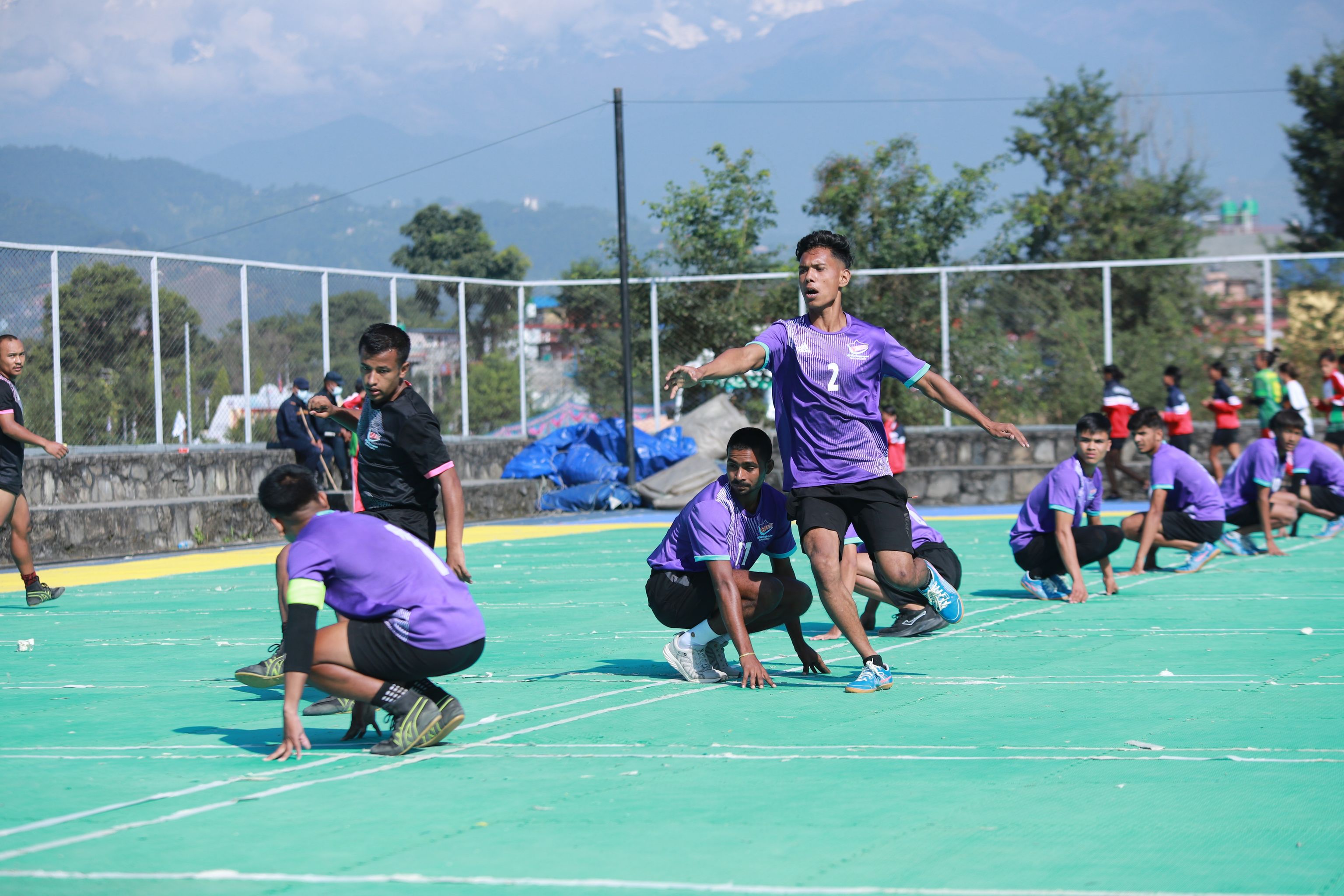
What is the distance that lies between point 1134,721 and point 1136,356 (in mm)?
18316

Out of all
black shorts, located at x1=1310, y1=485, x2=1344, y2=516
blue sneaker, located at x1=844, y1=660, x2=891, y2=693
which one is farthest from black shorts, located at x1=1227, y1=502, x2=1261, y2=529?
blue sneaker, located at x1=844, y1=660, x2=891, y2=693

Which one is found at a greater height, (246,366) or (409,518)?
(246,366)

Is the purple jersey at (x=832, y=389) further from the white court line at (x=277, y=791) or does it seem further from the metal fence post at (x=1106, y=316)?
the metal fence post at (x=1106, y=316)

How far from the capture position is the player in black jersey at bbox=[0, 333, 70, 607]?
37.1 ft

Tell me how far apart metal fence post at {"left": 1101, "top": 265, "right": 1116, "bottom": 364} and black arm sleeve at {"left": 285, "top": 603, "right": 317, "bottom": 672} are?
63.7 ft

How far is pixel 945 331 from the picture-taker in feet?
77.1

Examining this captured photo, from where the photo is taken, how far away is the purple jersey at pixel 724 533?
23.3 ft

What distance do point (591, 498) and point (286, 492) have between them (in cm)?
1732

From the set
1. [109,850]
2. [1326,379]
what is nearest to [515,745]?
[109,850]

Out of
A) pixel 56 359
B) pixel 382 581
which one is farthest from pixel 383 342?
pixel 56 359

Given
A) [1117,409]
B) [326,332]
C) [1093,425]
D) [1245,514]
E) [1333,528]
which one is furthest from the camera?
[326,332]

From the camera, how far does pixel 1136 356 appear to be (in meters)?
23.5

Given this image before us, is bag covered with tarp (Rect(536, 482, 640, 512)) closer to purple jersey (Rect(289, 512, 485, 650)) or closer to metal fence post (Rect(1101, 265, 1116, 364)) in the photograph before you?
metal fence post (Rect(1101, 265, 1116, 364))

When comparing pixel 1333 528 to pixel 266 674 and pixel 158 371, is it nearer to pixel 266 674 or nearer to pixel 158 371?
pixel 266 674
